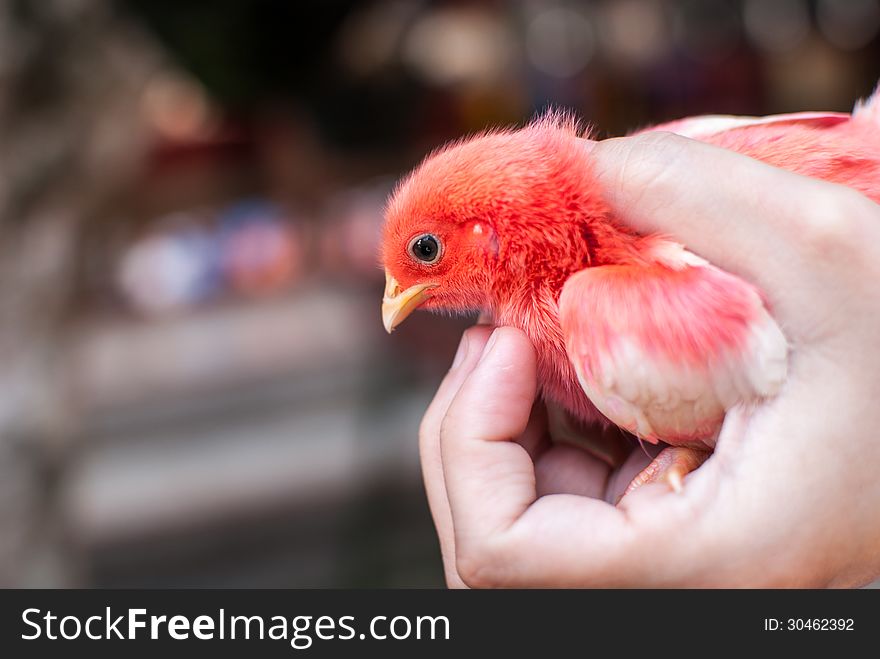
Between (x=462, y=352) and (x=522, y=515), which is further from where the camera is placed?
(x=462, y=352)

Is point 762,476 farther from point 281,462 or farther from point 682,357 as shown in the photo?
point 281,462

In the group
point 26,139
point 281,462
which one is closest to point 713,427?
point 26,139

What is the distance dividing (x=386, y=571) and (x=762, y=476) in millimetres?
1892

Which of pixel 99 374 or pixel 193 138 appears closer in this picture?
pixel 99 374

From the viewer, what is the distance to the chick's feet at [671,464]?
57 centimetres

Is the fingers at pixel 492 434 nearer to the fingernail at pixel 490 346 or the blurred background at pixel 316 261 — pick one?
the fingernail at pixel 490 346

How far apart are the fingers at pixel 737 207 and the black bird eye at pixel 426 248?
145 mm

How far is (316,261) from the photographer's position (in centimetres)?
243

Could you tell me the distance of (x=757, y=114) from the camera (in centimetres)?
221

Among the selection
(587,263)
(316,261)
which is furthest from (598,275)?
(316,261)

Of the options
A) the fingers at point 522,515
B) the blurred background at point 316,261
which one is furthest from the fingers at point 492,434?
the blurred background at point 316,261

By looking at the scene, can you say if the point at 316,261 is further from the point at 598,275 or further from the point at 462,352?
the point at 598,275

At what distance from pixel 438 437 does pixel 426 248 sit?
5.8 inches

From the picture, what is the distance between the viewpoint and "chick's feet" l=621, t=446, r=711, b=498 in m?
0.57
